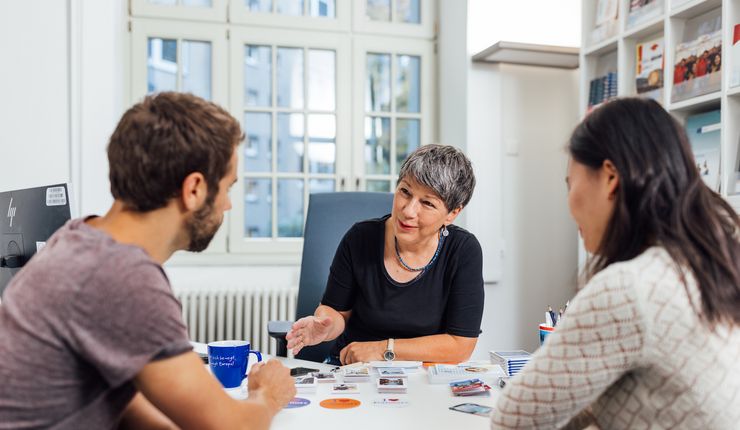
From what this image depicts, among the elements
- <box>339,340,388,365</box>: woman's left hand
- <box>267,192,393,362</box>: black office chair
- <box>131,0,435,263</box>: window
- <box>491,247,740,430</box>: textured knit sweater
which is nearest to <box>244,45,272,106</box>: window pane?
<box>131,0,435,263</box>: window

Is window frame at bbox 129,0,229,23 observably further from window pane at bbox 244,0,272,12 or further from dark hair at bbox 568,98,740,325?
dark hair at bbox 568,98,740,325

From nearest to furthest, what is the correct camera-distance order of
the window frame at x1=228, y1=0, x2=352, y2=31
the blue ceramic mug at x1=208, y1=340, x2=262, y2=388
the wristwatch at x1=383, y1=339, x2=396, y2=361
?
the blue ceramic mug at x1=208, y1=340, x2=262, y2=388, the wristwatch at x1=383, y1=339, x2=396, y2=361, the window frame at x1=228, y1=0, x2=352, y2=31

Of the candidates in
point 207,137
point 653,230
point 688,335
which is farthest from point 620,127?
point 207,137

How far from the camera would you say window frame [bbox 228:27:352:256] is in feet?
11.4

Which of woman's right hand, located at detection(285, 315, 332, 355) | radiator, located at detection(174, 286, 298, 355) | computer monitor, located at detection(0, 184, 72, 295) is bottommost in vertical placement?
radiator, located at detection(174, 286, 298, 355)

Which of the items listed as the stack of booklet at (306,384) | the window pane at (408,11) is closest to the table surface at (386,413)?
the stack of booklet at (306,384)

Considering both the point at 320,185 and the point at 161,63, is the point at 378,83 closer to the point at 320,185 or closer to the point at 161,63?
the point at 320,185

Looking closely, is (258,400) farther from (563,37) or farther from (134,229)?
(563,37)

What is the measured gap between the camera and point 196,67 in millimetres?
3492

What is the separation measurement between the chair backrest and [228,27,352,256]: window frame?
4.16 ft

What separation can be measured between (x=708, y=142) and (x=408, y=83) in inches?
73.6

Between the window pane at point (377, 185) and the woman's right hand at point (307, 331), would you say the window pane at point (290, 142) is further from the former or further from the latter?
the woman's right hand at point (307, 331)

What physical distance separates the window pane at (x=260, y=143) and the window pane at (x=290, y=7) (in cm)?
60

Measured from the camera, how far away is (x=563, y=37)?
3.36m
